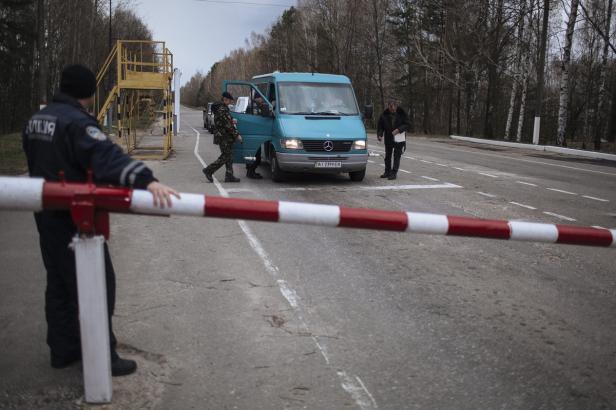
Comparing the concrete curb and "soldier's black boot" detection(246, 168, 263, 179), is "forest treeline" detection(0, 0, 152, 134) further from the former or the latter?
the concrete curb

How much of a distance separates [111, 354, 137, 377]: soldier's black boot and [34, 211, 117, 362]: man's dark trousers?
0.10ft

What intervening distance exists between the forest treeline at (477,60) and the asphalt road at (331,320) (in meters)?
24.9

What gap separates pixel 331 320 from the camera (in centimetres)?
475

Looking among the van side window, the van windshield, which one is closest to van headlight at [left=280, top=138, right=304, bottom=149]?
the van windshield

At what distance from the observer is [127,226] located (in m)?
8.40

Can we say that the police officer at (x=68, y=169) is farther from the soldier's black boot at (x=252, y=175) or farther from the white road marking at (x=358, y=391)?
the soldier's black boot at (x=252, y=175)

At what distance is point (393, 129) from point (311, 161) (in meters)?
2.43

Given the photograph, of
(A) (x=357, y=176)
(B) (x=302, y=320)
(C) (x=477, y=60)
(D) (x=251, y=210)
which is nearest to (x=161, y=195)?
(D) (x=251, y=210)

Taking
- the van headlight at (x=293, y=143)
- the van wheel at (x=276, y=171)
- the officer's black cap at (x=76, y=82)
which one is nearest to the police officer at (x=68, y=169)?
the officer's black cap at (x=76, y=82)

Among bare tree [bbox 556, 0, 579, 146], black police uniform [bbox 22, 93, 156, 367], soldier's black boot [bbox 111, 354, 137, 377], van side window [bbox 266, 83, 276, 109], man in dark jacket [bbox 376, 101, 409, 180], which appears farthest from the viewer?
bare tree [bbox 556, 0, 579, 146]

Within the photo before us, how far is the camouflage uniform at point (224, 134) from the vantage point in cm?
1277

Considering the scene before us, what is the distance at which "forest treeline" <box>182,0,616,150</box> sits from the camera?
3681cm

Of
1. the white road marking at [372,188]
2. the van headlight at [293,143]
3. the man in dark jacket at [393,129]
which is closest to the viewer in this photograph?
the white road marking at [372,188]

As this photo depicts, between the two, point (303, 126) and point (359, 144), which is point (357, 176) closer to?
point (359, 144)
